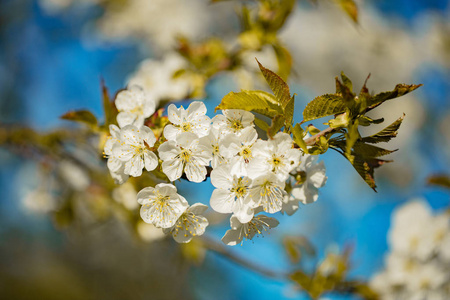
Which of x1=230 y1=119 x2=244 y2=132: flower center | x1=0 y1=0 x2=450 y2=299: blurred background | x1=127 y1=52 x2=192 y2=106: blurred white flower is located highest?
x1=0 y1=0 x2=450 y2=299: blurred background

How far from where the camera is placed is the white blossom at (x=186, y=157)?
0.63 m

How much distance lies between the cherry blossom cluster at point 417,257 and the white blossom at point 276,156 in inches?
45.0

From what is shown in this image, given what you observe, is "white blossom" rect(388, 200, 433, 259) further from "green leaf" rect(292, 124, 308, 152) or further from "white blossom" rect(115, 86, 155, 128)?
"white blossom" rect(115, 86, 155, 128)

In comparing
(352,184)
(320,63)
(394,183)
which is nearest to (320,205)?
(352,184)

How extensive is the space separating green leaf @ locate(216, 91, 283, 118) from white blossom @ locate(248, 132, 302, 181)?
59 millimetres

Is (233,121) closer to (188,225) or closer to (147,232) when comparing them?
(188,225)

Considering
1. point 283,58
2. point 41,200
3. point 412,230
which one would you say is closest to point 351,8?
point 283,58

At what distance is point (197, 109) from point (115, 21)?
3.23 m

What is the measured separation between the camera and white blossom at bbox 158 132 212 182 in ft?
2.05

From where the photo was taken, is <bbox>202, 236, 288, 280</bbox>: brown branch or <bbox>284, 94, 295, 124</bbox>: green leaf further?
<bbox>202, 236, 288, 280</bbox>: brown branch

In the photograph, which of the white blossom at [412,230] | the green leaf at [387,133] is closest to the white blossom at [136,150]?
the green leaf at [387,133]

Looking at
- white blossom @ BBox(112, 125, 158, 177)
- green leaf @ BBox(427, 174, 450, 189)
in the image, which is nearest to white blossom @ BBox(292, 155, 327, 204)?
white blossom @ BBox(112, 125, 158, 177)

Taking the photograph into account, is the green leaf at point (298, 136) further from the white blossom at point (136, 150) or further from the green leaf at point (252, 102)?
the white blossom at point (136, 150)

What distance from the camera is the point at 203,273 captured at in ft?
18.5
